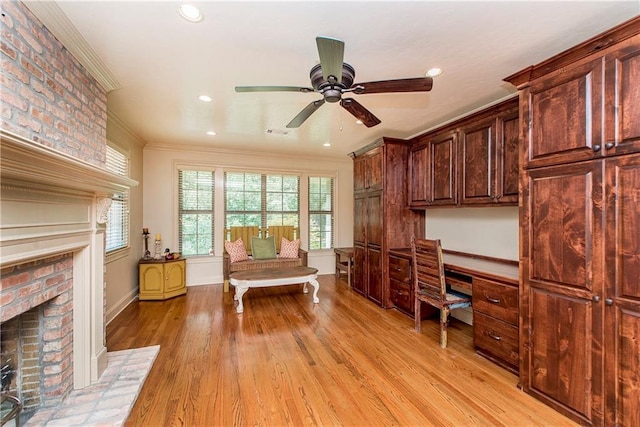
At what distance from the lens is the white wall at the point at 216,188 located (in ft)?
15.7

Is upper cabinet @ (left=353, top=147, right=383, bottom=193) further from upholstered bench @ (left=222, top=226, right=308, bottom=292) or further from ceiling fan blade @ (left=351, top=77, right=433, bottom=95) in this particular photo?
ceiling fan blade @ (left=351, top=77, right=433, bottom=95)

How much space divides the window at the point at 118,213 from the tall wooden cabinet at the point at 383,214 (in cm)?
355

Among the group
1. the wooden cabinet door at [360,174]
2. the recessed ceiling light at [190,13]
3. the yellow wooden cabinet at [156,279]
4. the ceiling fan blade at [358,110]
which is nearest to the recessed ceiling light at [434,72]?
the ceiling fan blade at [358,110]

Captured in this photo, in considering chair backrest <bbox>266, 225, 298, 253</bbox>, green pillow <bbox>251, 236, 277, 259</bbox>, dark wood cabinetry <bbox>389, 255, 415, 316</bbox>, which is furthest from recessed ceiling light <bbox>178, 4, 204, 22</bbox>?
chair backrest <bbox>266, 225, 298, 253</bbox>

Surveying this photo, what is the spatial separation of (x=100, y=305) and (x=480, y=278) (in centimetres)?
337

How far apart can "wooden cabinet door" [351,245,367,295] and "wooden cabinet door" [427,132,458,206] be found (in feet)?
4.90

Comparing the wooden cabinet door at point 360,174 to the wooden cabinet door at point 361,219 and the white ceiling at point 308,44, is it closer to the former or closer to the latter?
the wooden cabinet door at point 361,219

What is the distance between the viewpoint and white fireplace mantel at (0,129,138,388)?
132 centimetres

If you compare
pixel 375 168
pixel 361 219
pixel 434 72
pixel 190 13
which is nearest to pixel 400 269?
pixel 361 219

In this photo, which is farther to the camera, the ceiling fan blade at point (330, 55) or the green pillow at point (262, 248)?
the green pillow at point (262, 248)

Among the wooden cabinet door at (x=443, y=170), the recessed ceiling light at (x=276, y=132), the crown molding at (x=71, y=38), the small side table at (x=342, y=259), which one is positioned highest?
the recessed ceiling light at (x=276, y=132)

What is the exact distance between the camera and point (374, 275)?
163 inches

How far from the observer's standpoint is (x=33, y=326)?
6.02 ft

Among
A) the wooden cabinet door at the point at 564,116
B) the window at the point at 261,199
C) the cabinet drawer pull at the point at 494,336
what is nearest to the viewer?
the wooden cabinet door at the point at 564,116
